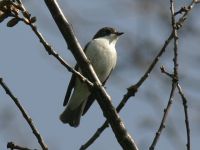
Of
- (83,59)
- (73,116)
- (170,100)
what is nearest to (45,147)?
(83,59)

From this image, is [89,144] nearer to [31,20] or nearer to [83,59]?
[83,59]

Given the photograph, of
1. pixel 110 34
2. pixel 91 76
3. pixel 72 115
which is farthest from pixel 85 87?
pixel 91 76

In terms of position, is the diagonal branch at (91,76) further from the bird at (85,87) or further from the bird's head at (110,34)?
the bird's head at (110,34)

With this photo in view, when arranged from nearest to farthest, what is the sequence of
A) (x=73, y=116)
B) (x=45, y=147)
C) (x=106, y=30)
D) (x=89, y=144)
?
1. (x=45, y=147)
2. (x=89, y=144)
3. (x=73, y=116)
4. (x=106, y=30)

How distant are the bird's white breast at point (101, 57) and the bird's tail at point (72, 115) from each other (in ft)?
1.51

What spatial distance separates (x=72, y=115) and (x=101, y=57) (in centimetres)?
79

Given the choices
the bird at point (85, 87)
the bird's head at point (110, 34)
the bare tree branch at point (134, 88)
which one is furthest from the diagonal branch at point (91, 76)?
the bird's head at point (110, 34)

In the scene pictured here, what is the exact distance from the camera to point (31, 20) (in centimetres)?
290

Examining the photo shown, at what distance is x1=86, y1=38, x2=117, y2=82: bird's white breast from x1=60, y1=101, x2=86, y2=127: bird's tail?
460mm

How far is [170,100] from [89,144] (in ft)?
1.74

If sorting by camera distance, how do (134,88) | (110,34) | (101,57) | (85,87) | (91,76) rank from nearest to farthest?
(134,88) < (91,76) < (85,87) < (101,57) < (110,34)

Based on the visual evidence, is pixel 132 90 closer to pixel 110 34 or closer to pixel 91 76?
pixel 91 76

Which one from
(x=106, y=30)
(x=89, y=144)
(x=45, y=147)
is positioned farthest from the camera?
(x=106, y=30)

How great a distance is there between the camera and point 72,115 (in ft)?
21.8
